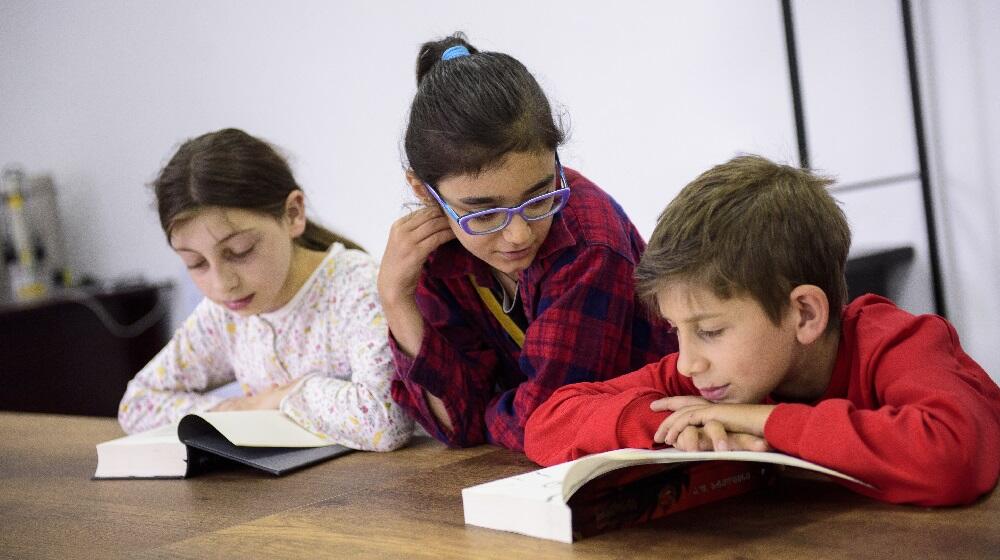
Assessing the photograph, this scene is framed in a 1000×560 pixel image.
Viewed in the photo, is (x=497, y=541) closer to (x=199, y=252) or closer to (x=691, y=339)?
(x=691, y=339)

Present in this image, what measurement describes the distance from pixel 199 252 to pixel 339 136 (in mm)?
2091

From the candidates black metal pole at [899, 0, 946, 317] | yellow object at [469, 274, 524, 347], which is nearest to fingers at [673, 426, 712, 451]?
yellow object at [469, 274, 524, 347]

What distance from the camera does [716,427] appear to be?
0.94 m

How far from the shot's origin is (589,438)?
3.57ft

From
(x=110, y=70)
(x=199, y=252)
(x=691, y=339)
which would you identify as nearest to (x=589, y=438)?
(x=691, y=339)

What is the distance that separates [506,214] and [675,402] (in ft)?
1.17

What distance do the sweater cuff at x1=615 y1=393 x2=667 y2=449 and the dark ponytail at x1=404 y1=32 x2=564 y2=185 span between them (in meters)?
0.37

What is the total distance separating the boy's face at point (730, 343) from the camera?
3.19 ft

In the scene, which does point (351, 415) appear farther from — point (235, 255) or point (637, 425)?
point (637, 425)

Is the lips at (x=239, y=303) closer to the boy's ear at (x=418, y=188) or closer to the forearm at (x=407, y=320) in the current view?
the forearm at (x=407, y=320)

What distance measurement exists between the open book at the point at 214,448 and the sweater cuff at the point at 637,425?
57cm

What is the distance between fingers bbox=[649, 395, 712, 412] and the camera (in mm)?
1021

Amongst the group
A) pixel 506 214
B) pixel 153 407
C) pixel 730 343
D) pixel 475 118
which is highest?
pixel 475 118

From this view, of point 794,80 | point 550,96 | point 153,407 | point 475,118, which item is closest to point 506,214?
point 475,118
